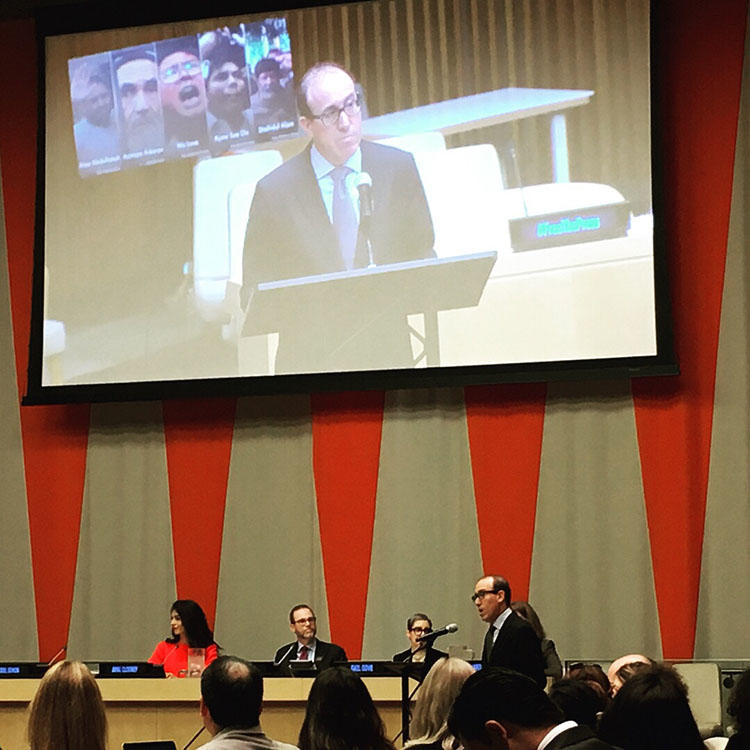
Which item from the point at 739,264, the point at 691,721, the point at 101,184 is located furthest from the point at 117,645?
the point at 691,721

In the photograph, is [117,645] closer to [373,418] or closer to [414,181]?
[373,418]

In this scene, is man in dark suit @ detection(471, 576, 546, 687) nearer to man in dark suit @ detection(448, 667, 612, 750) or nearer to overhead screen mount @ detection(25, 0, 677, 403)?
overhead screen mount @ detection(25, 0, 677, 403)

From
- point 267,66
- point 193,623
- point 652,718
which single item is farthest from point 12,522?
point 652,718

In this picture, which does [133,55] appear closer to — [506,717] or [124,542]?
[124,542]

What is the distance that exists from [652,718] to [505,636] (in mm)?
2822

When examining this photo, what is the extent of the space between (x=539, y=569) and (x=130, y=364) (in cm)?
276

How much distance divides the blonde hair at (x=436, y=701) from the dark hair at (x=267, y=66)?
Result: 512cm

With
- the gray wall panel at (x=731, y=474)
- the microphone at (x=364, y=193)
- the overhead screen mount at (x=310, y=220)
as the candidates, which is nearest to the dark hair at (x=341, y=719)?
the overhead screen mount at (x=310, y=220)

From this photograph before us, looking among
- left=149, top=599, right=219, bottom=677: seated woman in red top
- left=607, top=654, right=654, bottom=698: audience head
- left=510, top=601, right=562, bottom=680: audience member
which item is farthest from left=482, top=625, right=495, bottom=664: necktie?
left=149, top=599, right=219, bottom=677: seated woman in red top

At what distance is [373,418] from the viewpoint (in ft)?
25.7

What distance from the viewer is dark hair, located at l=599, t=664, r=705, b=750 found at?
8.07 ft

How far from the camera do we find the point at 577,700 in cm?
329

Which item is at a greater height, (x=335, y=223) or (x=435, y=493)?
(x=335, y=223)

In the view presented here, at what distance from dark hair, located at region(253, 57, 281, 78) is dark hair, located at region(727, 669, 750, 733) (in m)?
6.30
